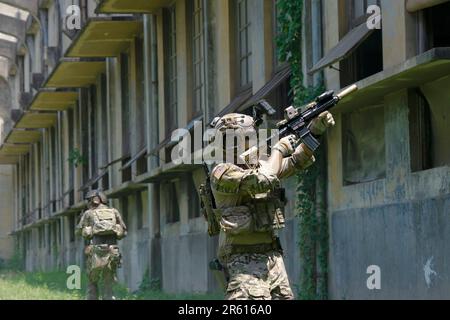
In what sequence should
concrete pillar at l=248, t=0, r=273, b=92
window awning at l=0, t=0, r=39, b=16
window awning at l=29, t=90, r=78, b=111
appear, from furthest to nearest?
window awning at l=0, t=0, r=39, b=16, window awning at l=29, t=90, r=78, b=111, concrete pillar at l=248, t=0, r=273, b=92

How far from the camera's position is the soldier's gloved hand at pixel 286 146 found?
391 inches

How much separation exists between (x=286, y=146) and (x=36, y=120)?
3653cm

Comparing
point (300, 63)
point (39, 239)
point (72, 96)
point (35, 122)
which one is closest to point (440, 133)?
point (300, 63)

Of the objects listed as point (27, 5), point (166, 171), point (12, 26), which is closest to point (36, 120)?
point (12, 26)

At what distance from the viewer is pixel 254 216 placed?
9898 mm

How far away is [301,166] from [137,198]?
2022 centimetres

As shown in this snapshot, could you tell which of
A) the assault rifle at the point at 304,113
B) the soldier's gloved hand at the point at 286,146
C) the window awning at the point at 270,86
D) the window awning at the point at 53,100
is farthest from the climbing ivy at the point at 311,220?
the window awning at the point at 53,100

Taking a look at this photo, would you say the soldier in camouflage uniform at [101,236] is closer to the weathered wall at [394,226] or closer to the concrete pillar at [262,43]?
the concrete pillar at [262,43]

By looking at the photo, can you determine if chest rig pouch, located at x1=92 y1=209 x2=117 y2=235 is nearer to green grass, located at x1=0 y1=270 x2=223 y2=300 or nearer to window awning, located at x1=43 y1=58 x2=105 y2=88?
green grass, located at x1=0 y1=270 x2=223 y2=300

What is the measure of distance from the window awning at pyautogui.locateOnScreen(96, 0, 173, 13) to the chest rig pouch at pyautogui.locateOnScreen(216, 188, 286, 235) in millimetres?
16175

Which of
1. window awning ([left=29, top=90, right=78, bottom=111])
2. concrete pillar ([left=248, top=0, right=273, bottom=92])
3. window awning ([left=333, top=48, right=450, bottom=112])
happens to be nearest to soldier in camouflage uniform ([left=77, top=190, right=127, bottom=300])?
concrete pillar ([left=248, top=0, right=273, bottom=92])

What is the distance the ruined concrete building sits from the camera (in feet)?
45.3

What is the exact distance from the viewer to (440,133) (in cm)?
1384
